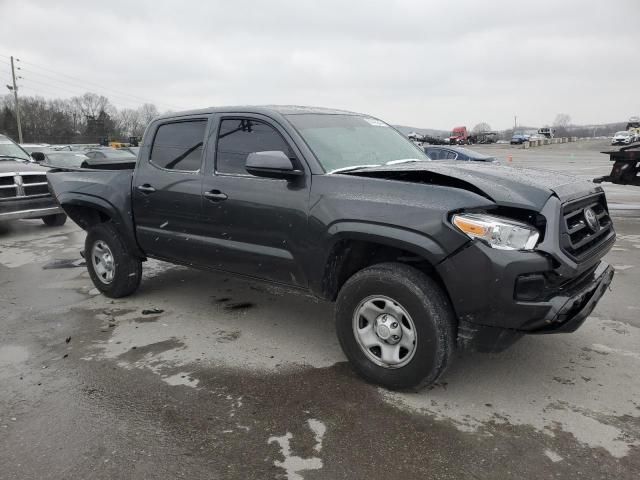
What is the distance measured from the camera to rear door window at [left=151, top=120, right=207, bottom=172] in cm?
467

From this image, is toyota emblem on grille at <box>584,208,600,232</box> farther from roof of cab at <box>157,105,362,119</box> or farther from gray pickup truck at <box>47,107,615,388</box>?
roof of cab at <box>157,105,362,119</box>

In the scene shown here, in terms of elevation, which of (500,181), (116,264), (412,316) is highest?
(500,181)

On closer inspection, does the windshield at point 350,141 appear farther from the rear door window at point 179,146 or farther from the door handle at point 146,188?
the door handle at point 146,188

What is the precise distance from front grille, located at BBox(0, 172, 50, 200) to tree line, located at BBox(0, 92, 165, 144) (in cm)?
6176

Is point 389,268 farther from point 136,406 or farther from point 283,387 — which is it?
point 136,406

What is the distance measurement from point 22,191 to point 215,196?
7.17m

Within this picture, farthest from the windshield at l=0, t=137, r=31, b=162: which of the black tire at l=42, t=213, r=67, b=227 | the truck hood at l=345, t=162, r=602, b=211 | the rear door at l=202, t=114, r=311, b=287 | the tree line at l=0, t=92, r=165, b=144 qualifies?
the tree line at l=0, t=92, r=165, b=144

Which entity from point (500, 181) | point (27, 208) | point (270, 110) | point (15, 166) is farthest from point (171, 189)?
point (15, 166)

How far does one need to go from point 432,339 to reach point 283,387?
1.08m

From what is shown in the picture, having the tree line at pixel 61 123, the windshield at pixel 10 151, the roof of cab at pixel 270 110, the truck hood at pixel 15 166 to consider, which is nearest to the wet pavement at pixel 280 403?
the roof of cab at pixel 270 110

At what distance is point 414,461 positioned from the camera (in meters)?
2.75

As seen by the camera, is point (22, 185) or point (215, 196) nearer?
point (215, 196)

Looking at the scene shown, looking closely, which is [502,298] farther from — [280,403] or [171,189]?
[171,189]

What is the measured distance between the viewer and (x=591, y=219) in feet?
11.5
